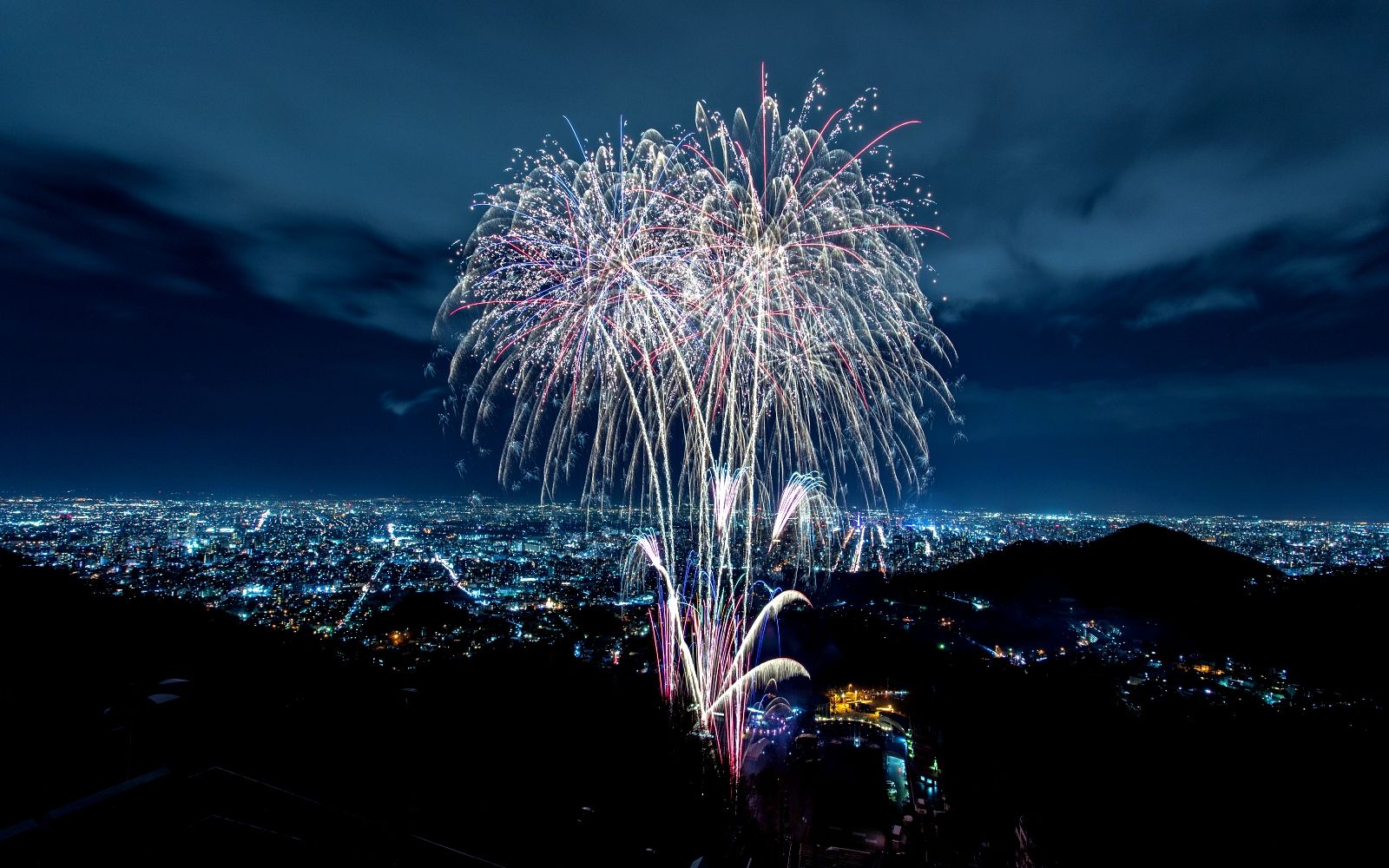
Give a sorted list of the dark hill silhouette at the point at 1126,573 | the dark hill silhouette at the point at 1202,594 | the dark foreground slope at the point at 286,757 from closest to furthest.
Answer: the dark foreground slope at the point at 286,757, the dark hill silhouette at the point at 1202,594, the dark hill silhouette at the point at 1126,573

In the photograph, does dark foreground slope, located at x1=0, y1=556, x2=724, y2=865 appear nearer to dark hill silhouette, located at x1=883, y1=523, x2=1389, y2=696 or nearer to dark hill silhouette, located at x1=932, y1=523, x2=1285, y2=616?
dark hill silhouette, located at x1=883, y1=523, x2=1389, y2=696

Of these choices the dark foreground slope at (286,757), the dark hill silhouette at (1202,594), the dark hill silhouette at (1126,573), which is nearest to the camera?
the dark foreground slope at (286,757)

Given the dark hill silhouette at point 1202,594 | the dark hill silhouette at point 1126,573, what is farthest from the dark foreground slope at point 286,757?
the dark hill silhouette at point 1126,573

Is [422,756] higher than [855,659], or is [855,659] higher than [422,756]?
[422,756]

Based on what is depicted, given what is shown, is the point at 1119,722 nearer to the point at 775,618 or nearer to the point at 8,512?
the point at 775,618

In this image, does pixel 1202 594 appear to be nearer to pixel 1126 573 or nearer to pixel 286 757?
pixel 1126 573

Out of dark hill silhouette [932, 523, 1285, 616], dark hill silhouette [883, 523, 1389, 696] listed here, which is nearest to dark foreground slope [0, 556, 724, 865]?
dark hill silhouette [883, 523, 1389, 696]

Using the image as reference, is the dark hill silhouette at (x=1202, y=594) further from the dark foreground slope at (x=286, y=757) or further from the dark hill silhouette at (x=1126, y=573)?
the dark foreground slope at (x=286, y=757)

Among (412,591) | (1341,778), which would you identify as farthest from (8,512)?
(1341,778)
